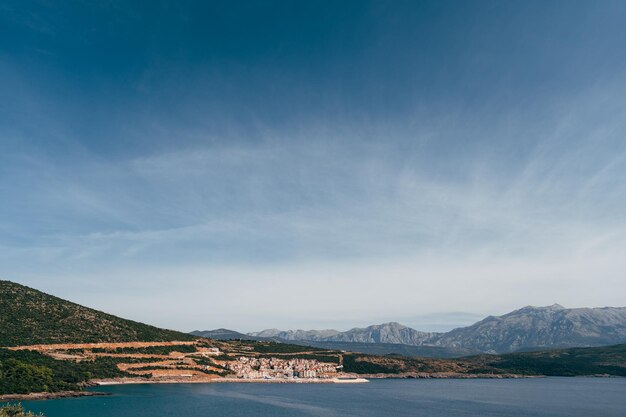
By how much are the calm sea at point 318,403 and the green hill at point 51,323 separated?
28.5 metres

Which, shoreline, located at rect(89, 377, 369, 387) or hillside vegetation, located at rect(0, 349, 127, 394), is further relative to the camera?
shoreline, located at rect(89, 377, 369, 387)

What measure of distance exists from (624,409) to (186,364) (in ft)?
446

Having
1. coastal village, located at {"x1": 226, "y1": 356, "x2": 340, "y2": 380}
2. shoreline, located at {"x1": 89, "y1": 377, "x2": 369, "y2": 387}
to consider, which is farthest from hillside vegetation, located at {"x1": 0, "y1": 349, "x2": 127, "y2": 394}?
coastal village, located at {"x1": 226, "y1": 356, "x2": 340, "y2": 380}

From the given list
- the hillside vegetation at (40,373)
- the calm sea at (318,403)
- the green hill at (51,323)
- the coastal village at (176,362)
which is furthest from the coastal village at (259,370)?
the hillside vegetation at (40,373)

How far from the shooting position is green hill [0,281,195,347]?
134 m

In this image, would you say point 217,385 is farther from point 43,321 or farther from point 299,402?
point 43,321

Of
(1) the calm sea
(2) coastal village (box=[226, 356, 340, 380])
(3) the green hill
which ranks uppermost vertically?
(3) the green hill

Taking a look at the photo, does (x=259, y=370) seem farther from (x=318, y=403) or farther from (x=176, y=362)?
(x=318, y=403)

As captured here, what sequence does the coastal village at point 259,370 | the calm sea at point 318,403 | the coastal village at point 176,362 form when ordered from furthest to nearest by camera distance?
1. the coastal village at point 259,370
2. the coastal village at point 176,362
3. the calm sea at point 318,403

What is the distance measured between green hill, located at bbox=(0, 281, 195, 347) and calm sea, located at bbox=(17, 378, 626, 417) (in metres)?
28.5

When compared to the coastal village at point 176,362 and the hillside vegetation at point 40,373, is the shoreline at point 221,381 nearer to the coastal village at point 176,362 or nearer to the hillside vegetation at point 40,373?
the coastal village at point 176,362

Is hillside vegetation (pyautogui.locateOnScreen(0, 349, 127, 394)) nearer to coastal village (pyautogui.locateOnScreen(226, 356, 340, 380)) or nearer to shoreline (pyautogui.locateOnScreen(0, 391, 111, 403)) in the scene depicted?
shoreline (pyautogui.locateOnScreen(0, 391, 111, 403))

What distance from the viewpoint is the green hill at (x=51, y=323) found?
440ft

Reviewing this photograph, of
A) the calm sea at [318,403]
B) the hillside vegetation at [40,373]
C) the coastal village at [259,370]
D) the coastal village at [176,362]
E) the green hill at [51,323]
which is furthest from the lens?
the coastal village at [259,370]
